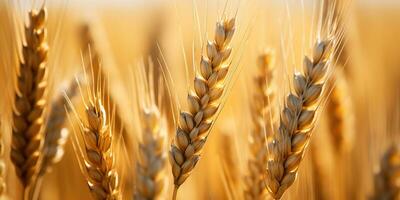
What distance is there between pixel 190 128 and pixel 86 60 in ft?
3.73

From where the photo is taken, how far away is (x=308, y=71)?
139 centimetres

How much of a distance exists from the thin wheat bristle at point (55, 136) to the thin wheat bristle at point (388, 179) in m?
0.94

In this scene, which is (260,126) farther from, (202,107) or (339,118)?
(339,118)

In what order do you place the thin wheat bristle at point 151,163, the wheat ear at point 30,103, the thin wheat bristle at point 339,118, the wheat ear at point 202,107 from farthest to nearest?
1. the thin wheat bristle at point 339,118
2. the wheat ear at point 30,103
3. the wheat ear at point 202,107
4. the thin wheat bristle at point 151,163

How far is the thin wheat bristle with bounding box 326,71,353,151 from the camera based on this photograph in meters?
2.22

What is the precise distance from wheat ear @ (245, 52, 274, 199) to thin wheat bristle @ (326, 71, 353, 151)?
46 cm

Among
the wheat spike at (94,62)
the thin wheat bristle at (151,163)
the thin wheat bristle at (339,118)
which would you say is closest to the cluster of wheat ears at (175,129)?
the thin wheat bristle at (151,163)

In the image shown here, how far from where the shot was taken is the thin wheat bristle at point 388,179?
5.40 ft

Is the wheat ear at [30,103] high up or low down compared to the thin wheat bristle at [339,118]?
up

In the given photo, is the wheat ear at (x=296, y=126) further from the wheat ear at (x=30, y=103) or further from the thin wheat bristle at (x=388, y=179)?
the wheat ear at (x=30, y=103)

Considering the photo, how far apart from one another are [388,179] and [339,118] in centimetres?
61

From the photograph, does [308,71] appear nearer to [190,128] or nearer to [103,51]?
[190,128]

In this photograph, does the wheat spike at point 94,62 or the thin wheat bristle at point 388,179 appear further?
the wheat spike at point 94,62

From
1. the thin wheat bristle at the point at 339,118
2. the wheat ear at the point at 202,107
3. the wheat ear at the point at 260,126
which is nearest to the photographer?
the wheat ear at the point at 202,107
